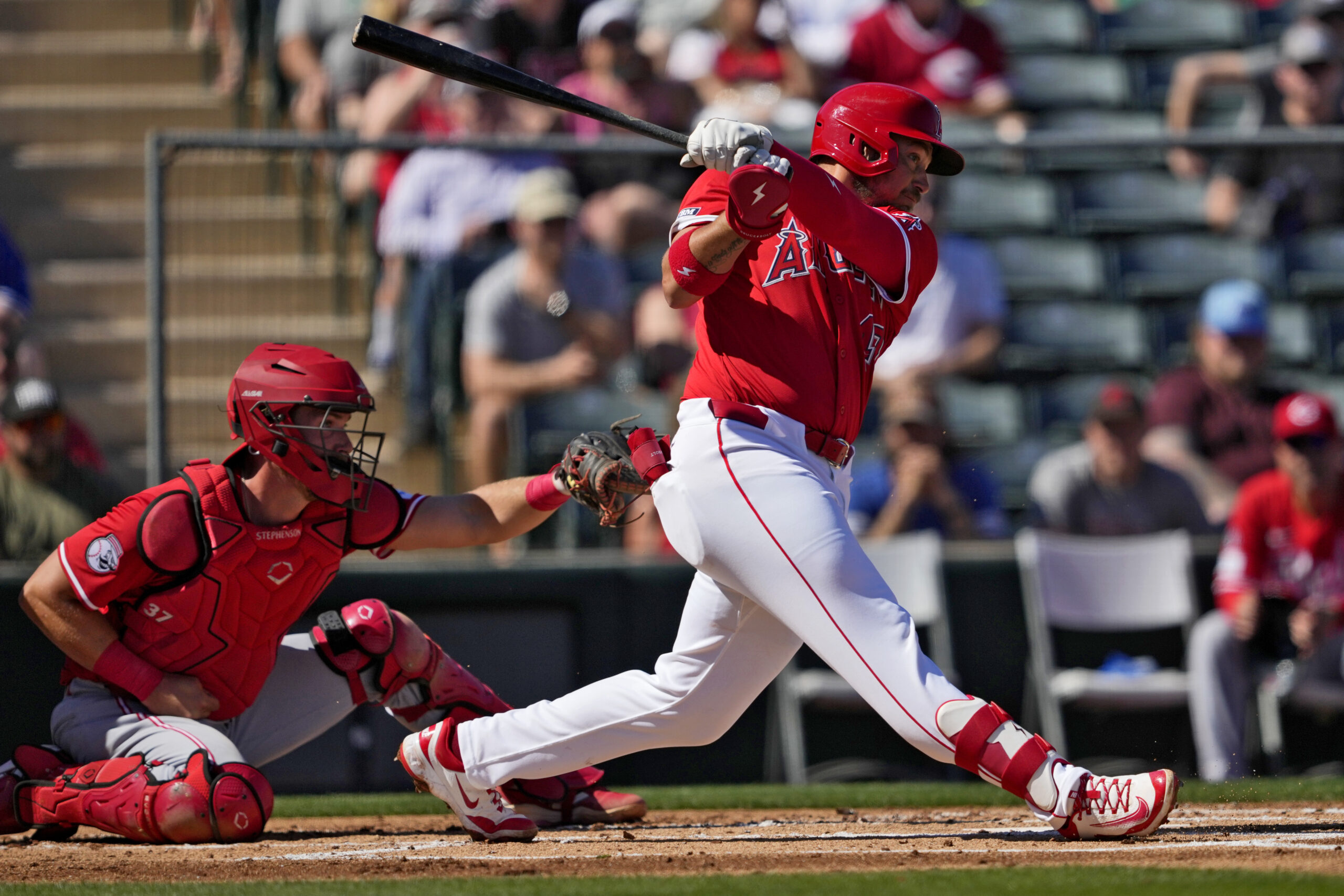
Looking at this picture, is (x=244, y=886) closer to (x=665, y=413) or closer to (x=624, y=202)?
(x=665, y=413)

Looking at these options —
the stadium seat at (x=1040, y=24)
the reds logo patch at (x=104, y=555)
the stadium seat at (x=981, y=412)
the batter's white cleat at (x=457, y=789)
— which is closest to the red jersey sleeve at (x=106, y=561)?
the reds logo patch at (x=104, y=555)

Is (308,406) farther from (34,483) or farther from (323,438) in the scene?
(34,483)

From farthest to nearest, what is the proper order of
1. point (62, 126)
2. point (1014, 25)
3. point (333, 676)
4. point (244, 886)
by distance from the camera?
point (1014, 25), point (62, 126), point (333, 676), point (244, 886)

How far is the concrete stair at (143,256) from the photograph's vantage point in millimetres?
6543

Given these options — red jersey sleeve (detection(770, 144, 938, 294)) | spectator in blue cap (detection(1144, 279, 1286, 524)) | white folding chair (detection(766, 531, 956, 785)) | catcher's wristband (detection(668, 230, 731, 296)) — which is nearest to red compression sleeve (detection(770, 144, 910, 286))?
red jersey sleeve (detection(770, 144, 938, 294))

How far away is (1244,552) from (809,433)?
3.61 metres

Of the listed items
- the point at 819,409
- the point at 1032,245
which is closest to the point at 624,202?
the point at 1032,245

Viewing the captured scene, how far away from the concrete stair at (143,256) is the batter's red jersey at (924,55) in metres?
3.29

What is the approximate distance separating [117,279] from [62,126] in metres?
2.02

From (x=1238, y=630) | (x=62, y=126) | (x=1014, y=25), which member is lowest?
(x=1238, y=630)

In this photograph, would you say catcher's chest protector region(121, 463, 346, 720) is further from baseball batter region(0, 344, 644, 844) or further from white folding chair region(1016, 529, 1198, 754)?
white folding chair region(1016, 529, 1198, 754)

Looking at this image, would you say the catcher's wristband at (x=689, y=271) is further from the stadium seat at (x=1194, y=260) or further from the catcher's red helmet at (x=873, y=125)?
the stadium seat at (x=1194, y=260)

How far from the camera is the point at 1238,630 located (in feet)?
22.0

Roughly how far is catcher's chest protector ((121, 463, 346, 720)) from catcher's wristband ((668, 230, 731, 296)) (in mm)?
1315
